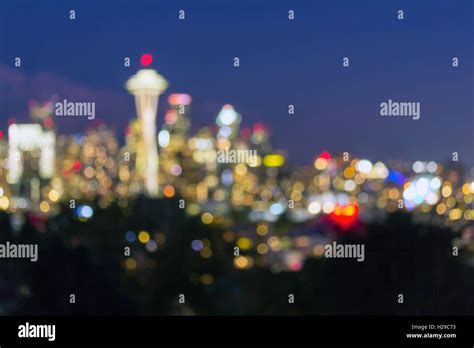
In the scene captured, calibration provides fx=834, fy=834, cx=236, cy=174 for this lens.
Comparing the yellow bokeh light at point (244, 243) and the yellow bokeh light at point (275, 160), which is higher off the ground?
the yellow bokeh light at point (275, 160)

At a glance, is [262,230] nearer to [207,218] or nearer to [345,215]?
[207,218]

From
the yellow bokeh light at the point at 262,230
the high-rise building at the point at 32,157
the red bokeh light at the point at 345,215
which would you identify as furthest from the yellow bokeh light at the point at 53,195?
the red bokeh light at the point at 345,215

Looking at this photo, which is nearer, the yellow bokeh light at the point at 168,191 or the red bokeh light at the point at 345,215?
the red bokeh light at the point at 345,215

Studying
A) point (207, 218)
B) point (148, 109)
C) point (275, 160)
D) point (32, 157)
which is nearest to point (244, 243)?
point (207, 218)

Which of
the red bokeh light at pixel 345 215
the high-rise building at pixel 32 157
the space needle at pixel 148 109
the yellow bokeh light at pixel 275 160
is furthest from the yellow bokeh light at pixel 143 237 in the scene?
the red bokeh light at pixel 345 215

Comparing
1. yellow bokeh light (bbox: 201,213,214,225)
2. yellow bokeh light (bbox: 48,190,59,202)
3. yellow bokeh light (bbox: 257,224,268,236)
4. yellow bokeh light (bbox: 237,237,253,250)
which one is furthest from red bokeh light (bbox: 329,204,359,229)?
yellow bokeh light (bbox: 48,190,59,202)

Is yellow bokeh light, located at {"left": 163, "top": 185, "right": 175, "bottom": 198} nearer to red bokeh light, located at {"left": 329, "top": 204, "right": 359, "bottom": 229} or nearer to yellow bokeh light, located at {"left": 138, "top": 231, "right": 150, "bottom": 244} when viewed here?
yellow bokeh light, located at {"left": 138, "top": 231, "right": 150, "bottom": 244}

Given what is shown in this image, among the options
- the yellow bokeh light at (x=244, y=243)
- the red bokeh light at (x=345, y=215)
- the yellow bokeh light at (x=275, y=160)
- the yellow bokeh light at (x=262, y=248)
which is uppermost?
the yellow bokeh light at (x=275, y=160)

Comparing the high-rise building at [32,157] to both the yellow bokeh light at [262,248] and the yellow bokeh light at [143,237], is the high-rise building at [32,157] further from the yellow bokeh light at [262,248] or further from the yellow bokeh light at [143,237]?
the yellow bokeh light at [262,248]

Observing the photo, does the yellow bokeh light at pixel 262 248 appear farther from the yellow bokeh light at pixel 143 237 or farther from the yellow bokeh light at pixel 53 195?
the yellow bokeh light at pixel 53 195

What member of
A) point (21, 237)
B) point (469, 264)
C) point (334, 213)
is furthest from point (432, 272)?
point (21, 237)
